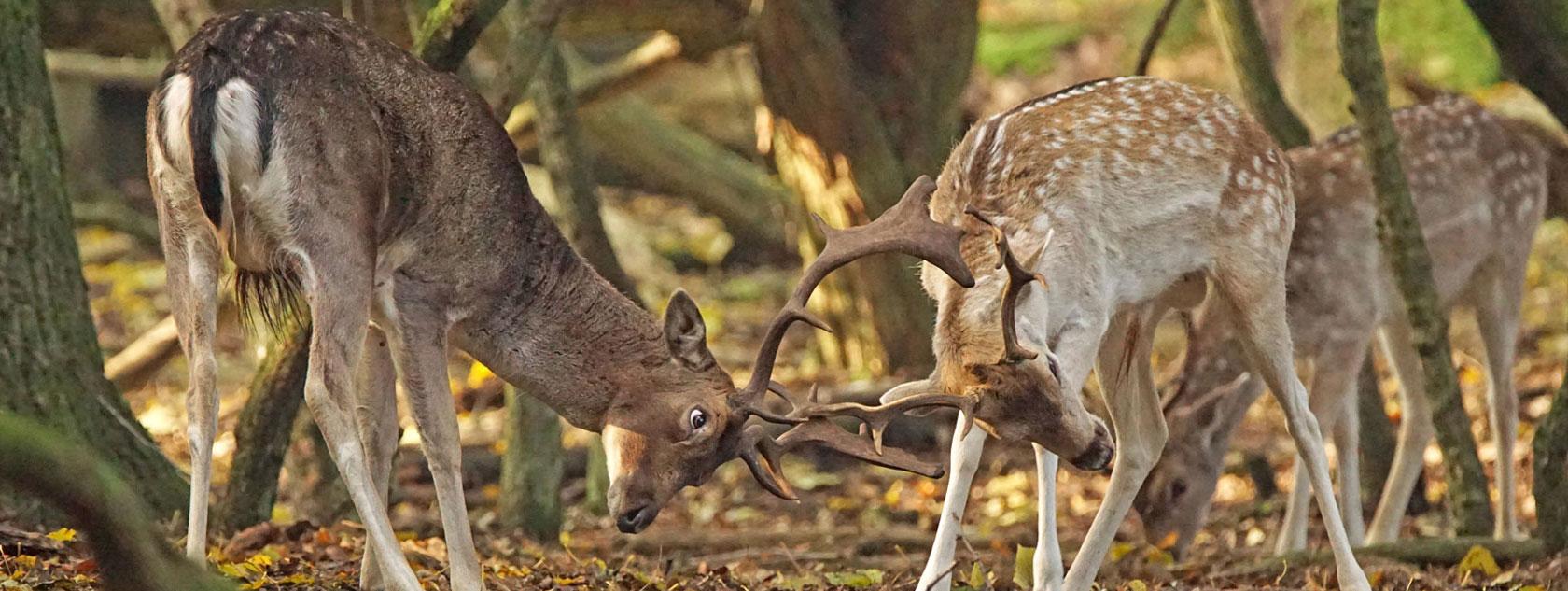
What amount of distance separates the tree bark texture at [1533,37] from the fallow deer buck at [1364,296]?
1244 millimetres

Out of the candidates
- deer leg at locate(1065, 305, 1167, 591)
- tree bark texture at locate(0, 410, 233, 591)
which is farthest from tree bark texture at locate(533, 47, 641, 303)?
tree bark texture at locate(0, 410, 233, 591)

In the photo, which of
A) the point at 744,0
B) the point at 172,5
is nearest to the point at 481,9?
the point at 172,5

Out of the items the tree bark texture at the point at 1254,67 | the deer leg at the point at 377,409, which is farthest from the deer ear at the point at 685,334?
the tree bark texture at the point at 1254,67

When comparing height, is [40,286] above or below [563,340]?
above

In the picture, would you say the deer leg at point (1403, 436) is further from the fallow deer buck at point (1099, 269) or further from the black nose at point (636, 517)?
the black nose at point (636, 517)

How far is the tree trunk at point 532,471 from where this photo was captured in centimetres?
886

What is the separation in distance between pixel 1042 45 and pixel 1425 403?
48.1 feet

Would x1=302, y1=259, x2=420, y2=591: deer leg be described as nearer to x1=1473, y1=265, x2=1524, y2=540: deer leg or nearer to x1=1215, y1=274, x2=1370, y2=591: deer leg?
x1=1215, y1=274, x2=1370, y2=591: deer leg

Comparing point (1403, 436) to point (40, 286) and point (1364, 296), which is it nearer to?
point (1364, 296)

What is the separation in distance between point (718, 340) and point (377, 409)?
282 inches

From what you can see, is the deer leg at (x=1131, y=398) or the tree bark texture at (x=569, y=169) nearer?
the deer leg at (x=1131, y=398)

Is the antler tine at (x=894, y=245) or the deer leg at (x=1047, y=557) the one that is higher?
the antler tine at (x=894, y=245)

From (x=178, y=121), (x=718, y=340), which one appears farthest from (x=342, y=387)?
(x=718, y=340)

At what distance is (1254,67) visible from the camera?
31.6ft
